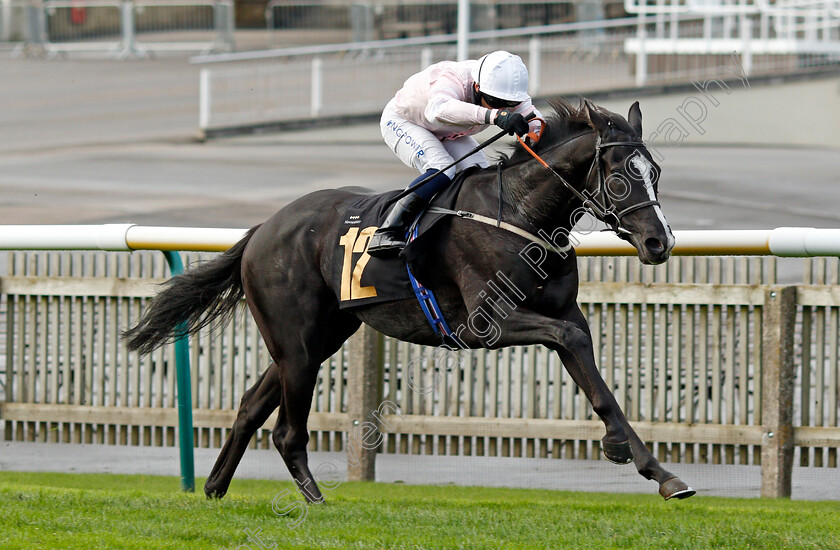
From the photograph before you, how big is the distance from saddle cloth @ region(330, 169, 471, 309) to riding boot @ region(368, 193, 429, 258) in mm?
42

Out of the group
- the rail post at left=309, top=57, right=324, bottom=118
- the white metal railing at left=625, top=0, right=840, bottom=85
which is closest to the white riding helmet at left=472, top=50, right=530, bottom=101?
the rail post at left=309, top=57, right=324, bottom=118

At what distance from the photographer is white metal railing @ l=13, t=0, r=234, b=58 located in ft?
87.4

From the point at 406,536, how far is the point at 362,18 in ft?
76.2

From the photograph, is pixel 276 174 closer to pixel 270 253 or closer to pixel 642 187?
pixel 270 253

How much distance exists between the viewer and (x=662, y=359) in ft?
21.6

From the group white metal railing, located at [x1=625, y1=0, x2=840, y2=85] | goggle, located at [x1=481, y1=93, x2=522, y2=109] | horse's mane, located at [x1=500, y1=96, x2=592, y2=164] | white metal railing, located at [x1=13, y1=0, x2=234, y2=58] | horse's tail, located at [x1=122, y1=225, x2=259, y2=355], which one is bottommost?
horse's tail, located at [x1=122, y1=225, x2=259, y2=355]

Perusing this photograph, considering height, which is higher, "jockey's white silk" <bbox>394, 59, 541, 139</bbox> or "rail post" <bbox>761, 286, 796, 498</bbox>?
"jockey's white silk" <bbox>394, 59, 541, 139</bbox>

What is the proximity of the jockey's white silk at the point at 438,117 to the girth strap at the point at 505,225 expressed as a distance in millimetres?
281

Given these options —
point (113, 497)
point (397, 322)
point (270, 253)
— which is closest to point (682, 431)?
point (397, 322)

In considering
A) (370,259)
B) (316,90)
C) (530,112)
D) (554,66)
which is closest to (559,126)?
(530,112)

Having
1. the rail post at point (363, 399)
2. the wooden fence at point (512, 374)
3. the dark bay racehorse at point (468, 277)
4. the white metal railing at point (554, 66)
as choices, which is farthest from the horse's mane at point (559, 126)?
the white metal railing at point (554, 66)

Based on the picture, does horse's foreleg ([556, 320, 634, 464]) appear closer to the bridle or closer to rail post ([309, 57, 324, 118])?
the bridle

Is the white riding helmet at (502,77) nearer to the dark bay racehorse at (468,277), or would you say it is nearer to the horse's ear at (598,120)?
the dark bay racehorse at (468,277)

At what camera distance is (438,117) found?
5.07 m
